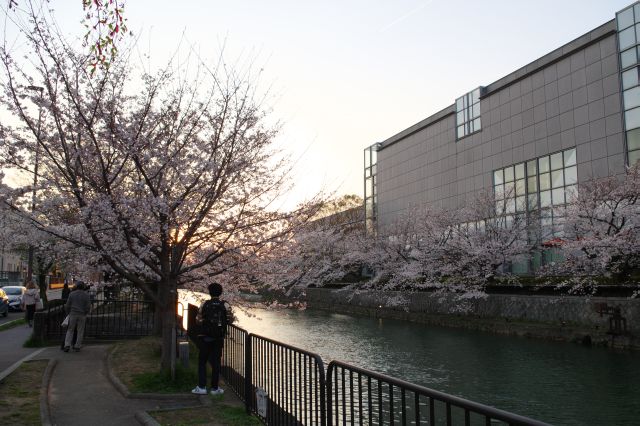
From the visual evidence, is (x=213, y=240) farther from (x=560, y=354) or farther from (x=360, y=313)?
(x=360, y=313)

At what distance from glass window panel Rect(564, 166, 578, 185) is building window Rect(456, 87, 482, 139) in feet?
40.0

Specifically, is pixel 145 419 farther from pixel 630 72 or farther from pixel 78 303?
pixel 630 72

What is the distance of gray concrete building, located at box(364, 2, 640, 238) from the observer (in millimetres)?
36156

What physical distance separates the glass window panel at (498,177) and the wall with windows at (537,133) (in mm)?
304

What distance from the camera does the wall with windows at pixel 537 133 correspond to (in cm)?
3741

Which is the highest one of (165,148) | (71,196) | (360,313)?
(165,148)

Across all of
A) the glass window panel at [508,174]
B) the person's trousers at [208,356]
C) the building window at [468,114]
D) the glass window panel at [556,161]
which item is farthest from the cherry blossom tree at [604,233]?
the building window at [468,114]

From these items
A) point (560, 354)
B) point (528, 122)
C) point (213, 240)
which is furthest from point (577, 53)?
point (213, 240)

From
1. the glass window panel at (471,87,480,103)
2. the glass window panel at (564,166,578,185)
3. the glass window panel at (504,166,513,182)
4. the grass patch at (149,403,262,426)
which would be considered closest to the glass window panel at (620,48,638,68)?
the glass window panel at (564,166,578,185)

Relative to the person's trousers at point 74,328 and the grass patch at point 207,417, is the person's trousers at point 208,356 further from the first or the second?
the person's trousers at point 74,328

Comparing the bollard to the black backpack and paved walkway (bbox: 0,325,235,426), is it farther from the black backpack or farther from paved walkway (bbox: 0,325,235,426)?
the black backpack

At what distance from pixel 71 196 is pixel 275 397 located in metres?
4.90

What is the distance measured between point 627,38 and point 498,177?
51.3ft

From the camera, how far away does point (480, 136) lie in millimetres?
50969
